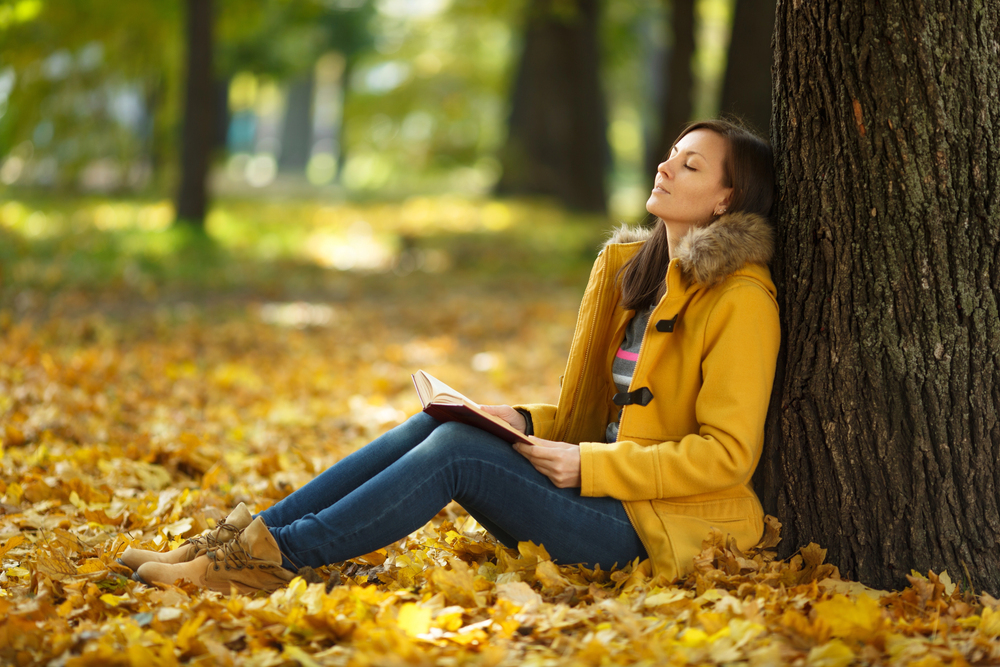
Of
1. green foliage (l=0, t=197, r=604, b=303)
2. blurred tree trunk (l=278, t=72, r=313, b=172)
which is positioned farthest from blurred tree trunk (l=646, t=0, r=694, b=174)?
blurred tree trunk (l=278, t=72, r=313, b=172)

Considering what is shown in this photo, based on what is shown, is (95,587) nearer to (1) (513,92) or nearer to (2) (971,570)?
(2) (971,570)

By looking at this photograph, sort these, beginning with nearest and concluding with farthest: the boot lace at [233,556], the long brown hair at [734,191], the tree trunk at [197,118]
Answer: the boot lace at [233,556]
the long brown hair at [734,191]
the tree trunk at [197,118]

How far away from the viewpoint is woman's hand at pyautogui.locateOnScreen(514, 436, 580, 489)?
257cm

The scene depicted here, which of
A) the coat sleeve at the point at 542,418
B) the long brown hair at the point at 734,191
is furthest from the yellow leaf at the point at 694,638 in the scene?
the long brown hair at the point at 734,191

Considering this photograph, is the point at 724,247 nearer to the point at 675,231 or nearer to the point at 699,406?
the point at 675,231

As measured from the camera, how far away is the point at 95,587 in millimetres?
2576

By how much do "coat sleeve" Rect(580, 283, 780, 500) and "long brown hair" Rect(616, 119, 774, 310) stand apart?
348 mm

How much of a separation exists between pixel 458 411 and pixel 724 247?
0.95 meters

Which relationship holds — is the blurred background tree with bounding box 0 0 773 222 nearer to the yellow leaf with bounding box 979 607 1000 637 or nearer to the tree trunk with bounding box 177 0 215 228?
the tree trunk with bounding box 177 0 215 228

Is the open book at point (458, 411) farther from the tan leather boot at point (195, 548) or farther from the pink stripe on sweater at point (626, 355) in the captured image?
the tan leather boot at point (195, 548)

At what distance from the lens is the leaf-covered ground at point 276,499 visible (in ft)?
7.26

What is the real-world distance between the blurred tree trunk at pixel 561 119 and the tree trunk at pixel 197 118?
7.27 metres

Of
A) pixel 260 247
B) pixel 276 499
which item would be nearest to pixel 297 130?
pixel 260 247

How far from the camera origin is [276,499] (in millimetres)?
3605
